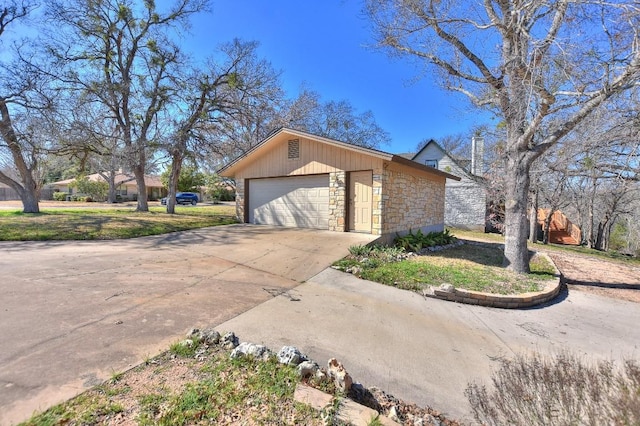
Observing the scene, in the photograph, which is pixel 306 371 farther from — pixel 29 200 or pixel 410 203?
pixel 29 200

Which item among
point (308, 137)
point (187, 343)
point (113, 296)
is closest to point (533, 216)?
point (308, 137)

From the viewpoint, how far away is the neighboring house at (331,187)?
9195 mm

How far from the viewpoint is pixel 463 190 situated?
1941 cm

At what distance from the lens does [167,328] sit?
10.9ft

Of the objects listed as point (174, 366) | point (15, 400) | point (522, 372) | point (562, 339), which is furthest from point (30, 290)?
point (562, 339)

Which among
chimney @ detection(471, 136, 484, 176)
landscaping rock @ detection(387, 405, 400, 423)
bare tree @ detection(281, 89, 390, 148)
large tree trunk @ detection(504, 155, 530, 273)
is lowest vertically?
landscaping rock @ detection(387, 405, 400, 423)

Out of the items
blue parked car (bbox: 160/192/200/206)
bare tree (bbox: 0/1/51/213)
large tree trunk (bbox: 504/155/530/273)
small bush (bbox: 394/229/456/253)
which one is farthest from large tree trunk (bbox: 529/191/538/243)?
blue parked car (bbox: 160/192/200/206)

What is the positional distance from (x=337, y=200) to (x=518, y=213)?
16.9 ft

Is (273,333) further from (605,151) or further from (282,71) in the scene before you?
(282,71)

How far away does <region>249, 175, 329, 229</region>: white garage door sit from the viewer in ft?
34.5

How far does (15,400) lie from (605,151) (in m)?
12.0

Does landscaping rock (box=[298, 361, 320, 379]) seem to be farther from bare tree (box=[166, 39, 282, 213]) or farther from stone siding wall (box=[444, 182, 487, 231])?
stone siding wall (box=[444, 182, 487, 231])

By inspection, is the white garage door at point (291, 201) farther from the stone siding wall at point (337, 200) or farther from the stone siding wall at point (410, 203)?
the stone siding wall at point (410, 203)

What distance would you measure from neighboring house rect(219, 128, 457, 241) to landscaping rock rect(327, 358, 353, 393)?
6.73 metres
